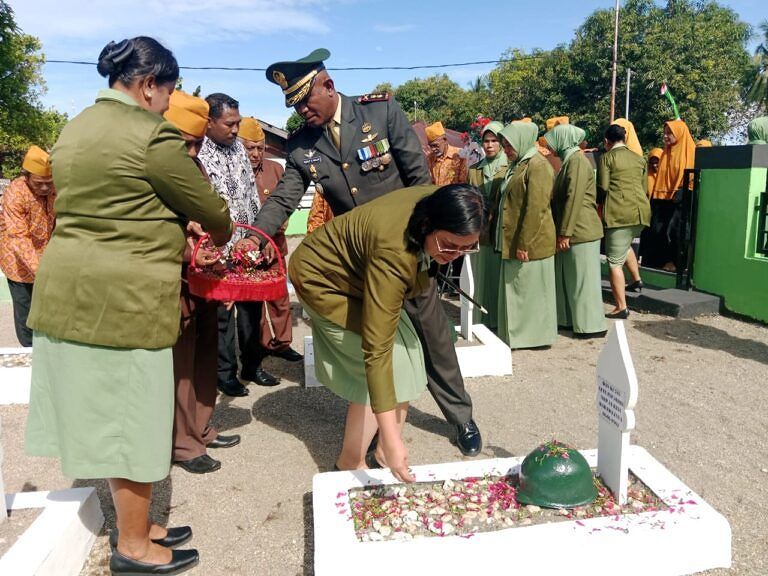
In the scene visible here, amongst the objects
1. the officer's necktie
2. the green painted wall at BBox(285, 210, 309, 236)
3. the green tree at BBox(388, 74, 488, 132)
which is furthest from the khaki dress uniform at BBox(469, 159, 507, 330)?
the green tree at BBox(388, 74, 488, 132)

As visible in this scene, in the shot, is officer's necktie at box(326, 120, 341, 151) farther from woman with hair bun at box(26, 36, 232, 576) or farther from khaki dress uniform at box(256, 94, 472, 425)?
woman with hair bun at box(26, 36, 232, 576)

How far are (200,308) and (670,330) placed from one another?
477 cm

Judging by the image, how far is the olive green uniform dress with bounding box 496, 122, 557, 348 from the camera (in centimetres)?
530

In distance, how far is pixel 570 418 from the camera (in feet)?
13.5

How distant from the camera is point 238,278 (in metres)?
3.20

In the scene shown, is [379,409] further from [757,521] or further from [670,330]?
[670,330]

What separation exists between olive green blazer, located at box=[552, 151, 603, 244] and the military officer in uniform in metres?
2.68

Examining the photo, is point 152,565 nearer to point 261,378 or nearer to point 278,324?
point 261,378

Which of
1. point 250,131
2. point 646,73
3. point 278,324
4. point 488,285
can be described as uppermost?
point 646,73

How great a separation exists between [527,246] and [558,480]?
3113 mm

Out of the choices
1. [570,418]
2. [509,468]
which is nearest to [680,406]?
[570,418]

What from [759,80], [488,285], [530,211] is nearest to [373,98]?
[530,211]

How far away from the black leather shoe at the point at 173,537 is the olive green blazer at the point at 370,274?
3.75 feet

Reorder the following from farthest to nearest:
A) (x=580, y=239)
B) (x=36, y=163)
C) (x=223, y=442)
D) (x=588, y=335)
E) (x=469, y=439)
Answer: (x=588, y=335)
(x=580, y=239)
(x=36, y=163)
(x=223, y=442)
(x=469, y=439)
